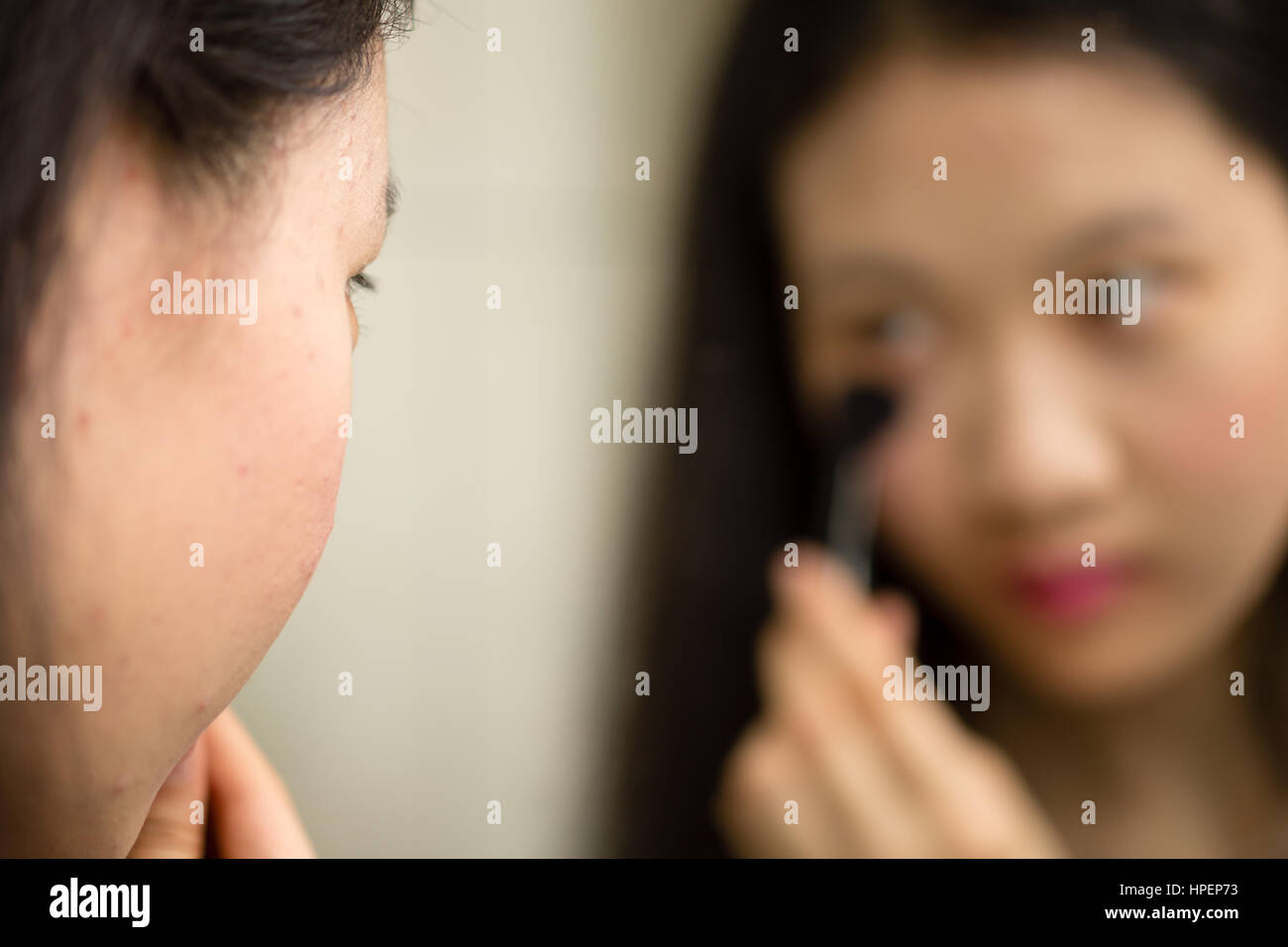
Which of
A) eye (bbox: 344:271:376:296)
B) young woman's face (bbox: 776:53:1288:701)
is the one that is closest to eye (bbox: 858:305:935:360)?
young woman's face (bbox: 776:53:1288:701)

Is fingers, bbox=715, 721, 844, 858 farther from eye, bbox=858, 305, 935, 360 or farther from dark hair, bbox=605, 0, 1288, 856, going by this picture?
eye, bbox=858, 305, 935, 360

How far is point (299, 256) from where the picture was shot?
0.27 meters

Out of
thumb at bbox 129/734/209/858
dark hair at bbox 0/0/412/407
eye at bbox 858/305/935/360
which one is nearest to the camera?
dark hair at bbox 0/0/412/407

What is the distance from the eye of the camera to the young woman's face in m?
0.41

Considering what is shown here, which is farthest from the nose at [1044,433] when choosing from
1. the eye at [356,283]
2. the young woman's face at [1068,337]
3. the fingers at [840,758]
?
the eye at [356,283]

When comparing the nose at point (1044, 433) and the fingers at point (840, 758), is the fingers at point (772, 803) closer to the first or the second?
the fingers at point (840, 758)

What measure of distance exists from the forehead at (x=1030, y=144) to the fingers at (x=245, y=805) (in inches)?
13.6

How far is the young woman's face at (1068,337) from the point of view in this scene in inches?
16.2

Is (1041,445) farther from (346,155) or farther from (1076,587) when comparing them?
(346,155)

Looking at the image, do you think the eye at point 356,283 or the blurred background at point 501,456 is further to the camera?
the blurred background at point 501,456

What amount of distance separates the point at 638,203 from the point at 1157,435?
0.92 ft

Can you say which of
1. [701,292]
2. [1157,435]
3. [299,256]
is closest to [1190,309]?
[1157,435]

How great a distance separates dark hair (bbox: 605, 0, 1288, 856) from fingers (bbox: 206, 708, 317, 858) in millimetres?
207
